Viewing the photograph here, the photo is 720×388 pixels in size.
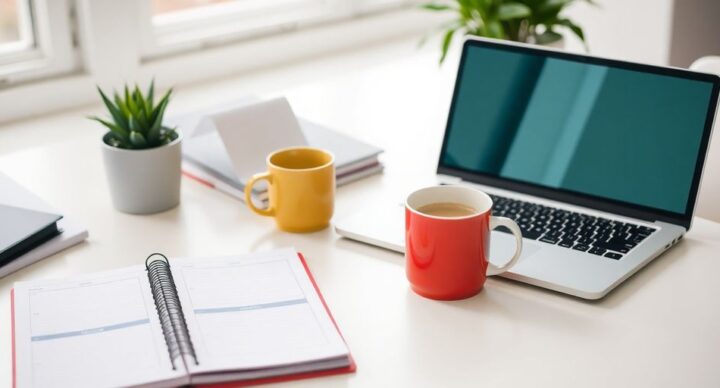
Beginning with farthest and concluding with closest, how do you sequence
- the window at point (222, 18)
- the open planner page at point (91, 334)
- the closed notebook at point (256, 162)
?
the window at point (222, 18)
the closed notebook at point (256, 162)
the open planner page at point (91, 334)

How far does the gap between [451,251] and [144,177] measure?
46 centimetres

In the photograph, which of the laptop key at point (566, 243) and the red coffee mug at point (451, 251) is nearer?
the red coffee mug at point (451, 251)

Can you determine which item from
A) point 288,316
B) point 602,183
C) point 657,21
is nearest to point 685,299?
point 602,183

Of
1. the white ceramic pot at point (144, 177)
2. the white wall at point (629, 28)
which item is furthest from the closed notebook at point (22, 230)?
the white wall at point (629, 28)

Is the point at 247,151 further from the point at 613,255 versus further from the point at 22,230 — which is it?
the point at 613,255

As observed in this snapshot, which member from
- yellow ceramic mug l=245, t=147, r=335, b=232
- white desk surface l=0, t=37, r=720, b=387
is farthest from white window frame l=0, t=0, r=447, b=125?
yellow ceramic mug l=245, t=147, r=335, b=232

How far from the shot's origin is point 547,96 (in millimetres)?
1272

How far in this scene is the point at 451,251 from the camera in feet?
3.32

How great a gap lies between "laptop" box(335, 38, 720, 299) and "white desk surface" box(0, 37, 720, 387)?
0.12 ft

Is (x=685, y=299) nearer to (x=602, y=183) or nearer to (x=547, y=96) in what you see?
Answer: (x=602, y=183)

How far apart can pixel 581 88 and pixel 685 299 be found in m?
0.34

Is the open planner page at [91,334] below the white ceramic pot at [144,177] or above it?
below

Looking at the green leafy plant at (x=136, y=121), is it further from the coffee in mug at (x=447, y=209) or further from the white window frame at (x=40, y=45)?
the white window frame at (x=40, y=45)

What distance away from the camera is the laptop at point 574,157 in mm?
1116
